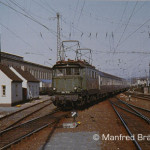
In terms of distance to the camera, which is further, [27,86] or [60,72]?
[27,86]

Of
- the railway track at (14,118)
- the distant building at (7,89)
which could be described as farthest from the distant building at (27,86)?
the railway track at (14,118)

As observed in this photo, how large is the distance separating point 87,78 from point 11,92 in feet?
31.8

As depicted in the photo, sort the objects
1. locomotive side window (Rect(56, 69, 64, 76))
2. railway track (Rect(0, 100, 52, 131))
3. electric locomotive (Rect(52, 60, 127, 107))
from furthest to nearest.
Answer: locomotive side window (Rect(56, 69, 64, 76)) → electric locomotive (Rect(52, 60, 127, 107)) → railway track (Rect(0, 100, 52, 131))

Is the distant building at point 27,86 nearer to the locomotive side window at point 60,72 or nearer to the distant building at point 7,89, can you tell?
the distant building at point 7,89

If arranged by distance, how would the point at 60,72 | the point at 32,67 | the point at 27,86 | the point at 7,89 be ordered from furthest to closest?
the point at 32,67 < the point at 27,86 < the point at 7,89 < the point at 60,72

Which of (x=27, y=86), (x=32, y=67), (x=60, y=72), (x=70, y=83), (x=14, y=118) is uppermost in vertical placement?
(x=32, y=67)

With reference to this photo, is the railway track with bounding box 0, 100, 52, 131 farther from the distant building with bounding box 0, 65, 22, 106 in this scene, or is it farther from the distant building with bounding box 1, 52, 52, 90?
the distant building with bounding box 1, 52, 52, 90

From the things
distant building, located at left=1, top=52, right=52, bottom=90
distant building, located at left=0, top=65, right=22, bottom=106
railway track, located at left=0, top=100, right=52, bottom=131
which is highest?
distant building, located at left=1, top=52, right=52, bottom=90

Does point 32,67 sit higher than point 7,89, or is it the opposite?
point 32,67

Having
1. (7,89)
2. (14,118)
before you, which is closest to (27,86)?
(7,89)

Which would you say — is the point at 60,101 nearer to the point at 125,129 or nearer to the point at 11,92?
the point at 125,129

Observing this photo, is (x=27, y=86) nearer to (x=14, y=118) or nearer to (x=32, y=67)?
(x=14, y=118)

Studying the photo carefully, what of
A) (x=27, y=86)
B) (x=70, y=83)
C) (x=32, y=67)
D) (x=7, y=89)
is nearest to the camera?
(x=70, y=83)

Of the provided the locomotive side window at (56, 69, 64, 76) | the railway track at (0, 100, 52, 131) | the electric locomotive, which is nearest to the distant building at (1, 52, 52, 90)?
the railway track at (0, 100, 52, 131)
